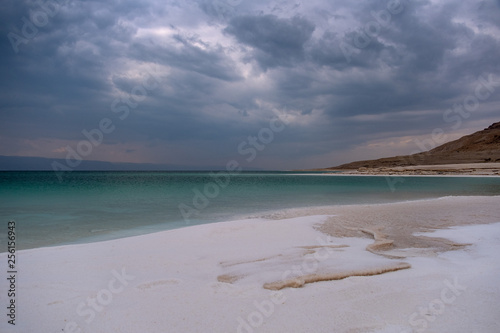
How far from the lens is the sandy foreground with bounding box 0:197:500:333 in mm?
3156

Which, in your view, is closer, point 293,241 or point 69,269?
point 69,269

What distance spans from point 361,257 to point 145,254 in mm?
4383

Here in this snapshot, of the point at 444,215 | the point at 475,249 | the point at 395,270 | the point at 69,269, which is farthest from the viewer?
the point at 444,215

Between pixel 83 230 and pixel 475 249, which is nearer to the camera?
pixel 475 249

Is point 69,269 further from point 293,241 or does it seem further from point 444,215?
point 444,215

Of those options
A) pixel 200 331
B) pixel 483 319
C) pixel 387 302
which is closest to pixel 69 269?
pixel 200 331

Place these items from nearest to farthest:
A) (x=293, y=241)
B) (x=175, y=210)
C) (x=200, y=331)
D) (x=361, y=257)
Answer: (x=200, y=331) < (x=361, y=257) < (x=293, y=241) < (x=175, y=210)

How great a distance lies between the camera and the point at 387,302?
138 inches

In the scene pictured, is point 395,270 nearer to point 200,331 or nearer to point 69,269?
point 200,331

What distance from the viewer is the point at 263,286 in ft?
13.4

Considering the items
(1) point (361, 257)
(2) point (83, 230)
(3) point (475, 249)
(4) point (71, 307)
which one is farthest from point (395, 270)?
(2) point (83, 230)

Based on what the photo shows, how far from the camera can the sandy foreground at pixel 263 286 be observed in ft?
10.4

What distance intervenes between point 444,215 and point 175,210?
12.2 metres

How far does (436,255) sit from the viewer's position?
18.7ft
